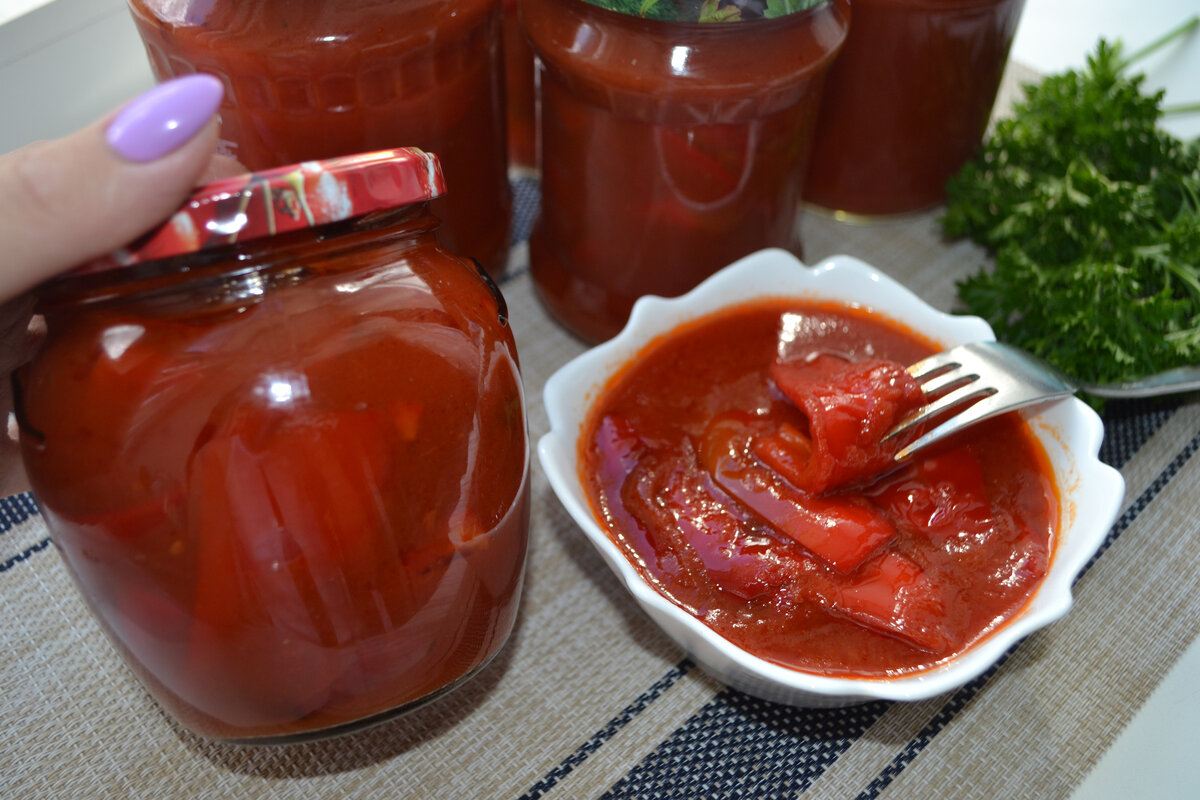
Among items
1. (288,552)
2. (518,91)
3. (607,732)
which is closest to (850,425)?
(607,732)

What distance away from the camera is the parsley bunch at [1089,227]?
1558 millimetres

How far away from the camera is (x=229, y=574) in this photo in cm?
91

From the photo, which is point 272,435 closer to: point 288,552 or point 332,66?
Result: point 288,552

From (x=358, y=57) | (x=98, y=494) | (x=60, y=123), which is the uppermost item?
(x=358, y=57)

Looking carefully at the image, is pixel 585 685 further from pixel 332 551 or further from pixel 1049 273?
pixel 1049 273

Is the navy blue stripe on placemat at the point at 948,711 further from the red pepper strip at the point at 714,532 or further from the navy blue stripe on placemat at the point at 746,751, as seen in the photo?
the red pepper strip at the point at 714,532

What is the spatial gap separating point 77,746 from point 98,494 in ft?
1.74

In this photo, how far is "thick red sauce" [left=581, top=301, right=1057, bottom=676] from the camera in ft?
3.90

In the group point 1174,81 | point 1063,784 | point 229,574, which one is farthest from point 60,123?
point 1174,81

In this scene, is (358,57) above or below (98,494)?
above

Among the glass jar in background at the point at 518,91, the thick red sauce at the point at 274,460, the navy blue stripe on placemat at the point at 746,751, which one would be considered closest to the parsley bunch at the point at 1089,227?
the navy blue stripe on placemat at the point at 746,751

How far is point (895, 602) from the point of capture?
3.90 ft

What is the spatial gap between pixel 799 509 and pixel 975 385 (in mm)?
339

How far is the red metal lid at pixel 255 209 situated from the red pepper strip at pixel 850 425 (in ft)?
2.23
